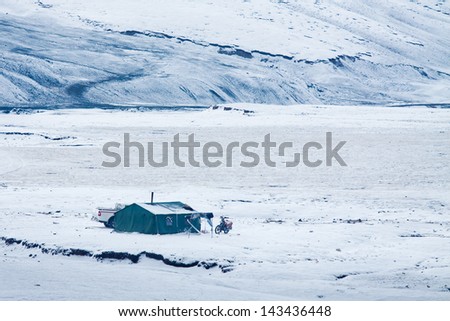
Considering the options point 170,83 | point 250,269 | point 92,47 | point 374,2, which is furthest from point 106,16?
point 250,269

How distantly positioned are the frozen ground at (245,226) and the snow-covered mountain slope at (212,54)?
1720 inches

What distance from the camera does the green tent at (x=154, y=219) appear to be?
76.8 feet

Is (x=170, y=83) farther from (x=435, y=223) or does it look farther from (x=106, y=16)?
(x=435, y=223)

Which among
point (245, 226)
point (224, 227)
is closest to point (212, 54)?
point (245, 226)

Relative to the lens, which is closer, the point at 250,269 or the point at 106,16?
the point at 250,269

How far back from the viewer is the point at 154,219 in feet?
76.7

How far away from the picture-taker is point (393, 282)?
18.5m

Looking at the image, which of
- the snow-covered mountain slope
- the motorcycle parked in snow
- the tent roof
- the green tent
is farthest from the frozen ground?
the snow-covered mountain slope

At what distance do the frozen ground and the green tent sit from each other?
0.54 metres

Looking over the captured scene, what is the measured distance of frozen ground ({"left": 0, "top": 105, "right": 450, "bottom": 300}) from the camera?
18125 millimetres

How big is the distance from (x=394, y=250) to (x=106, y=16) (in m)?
111

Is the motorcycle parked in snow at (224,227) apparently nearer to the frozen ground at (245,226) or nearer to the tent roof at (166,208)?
the frozen ground at (245,226)

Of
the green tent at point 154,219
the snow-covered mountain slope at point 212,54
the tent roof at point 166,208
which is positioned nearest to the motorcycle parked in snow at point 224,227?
the green tent at point 154,219

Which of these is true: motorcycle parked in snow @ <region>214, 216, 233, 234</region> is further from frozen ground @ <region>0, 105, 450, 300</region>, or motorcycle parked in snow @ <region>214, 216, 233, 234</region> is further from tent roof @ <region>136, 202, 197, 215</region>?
tent roof @ <region>136, 202, 197, 215</region>
